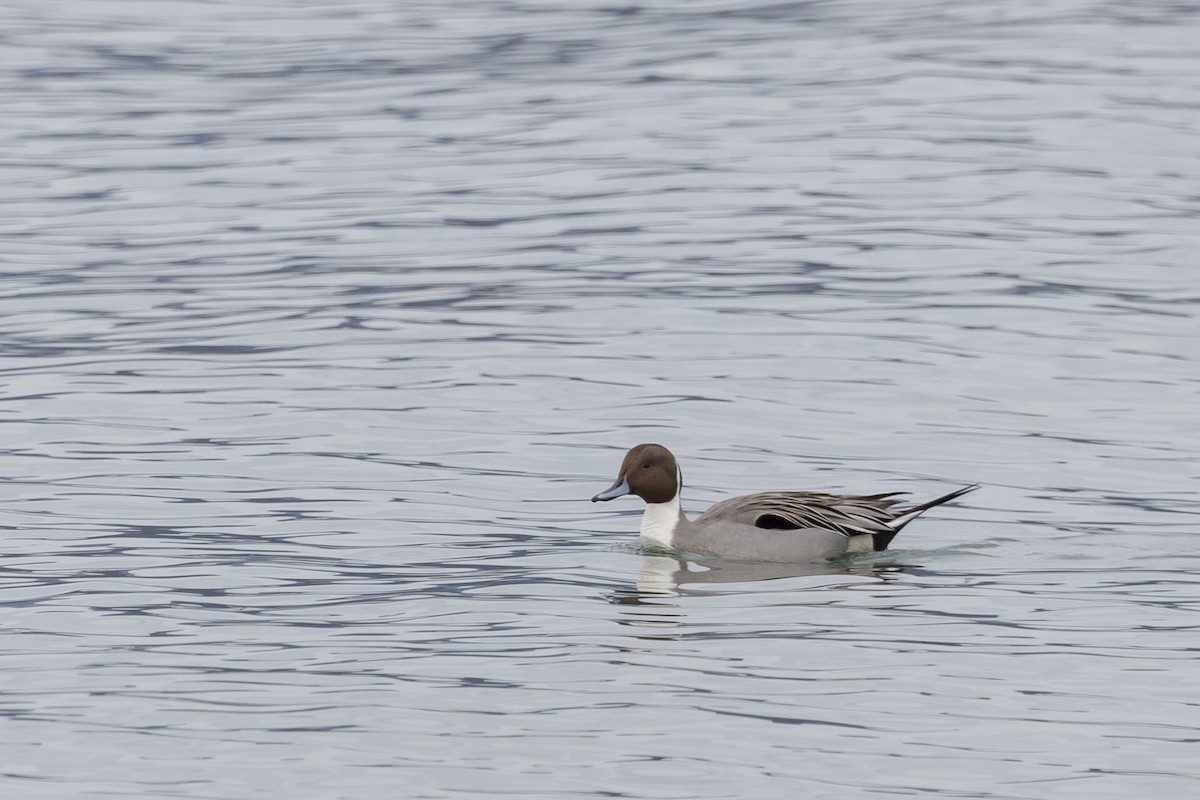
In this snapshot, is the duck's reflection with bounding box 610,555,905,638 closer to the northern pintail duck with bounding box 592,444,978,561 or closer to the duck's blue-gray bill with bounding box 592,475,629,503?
the northern pintail duck with bounding box 592,444,978,561

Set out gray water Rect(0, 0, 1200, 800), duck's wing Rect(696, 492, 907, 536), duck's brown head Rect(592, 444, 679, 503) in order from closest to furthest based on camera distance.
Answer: gray water Rect(0, 0, 1200, 800) < duck's wing Rect(696, 492, 907, 536) < duck's brown head Rect(592, 444, 679, 503)

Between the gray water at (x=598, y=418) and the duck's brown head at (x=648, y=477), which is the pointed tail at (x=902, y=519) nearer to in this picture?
the gray water at (x=598, y=418)

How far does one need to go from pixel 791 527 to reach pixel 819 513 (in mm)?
184

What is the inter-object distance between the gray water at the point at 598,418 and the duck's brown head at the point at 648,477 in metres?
0.35

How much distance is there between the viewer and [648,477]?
1230 centimetres

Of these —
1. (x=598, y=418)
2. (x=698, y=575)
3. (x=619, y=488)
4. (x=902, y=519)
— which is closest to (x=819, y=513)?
(x=902, y=519)

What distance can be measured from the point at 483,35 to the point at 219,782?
31.1 meters

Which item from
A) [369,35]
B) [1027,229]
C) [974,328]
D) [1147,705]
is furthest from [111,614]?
[369,35]

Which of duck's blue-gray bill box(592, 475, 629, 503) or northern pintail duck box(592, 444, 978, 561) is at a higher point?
duck's blue-gray bill box(592, 475, 629, 503)

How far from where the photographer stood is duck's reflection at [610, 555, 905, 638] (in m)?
11.0

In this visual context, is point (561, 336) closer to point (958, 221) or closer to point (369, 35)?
point (958, 221)

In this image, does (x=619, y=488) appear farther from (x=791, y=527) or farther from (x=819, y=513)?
(x=819, y=513)

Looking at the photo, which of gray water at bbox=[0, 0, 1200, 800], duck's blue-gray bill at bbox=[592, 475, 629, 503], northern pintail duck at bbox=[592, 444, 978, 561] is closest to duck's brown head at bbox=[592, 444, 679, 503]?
duck's blue-gray bill at bbox=[592, 475, 629, 503]

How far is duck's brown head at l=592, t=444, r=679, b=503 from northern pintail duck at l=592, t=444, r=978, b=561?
15 cm
